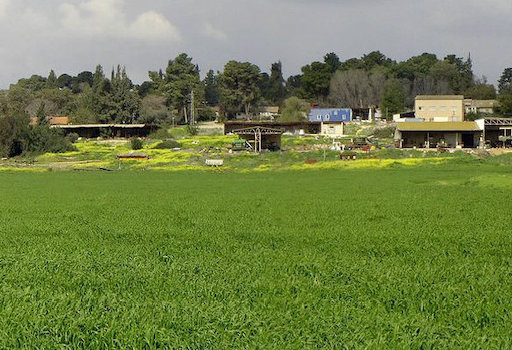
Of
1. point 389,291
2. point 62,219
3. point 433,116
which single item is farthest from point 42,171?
point 433,116

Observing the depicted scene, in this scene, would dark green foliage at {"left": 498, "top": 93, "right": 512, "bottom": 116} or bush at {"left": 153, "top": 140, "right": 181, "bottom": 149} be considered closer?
bush at {"left": 153, "top": 140, "right": 181, "bottom": 149}

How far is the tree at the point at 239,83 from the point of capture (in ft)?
362

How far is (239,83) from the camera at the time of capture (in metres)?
112

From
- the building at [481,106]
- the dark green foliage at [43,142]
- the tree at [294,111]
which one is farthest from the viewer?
the building at [481,106]

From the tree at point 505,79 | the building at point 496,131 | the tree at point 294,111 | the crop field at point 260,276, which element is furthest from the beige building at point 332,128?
the tree at point 505,79

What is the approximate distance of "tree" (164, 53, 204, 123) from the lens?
11088 cm

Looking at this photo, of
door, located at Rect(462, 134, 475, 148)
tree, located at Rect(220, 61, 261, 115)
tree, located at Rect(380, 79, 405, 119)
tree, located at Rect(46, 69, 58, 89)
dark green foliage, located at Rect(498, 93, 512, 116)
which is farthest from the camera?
tree, located at Rect(46, 69, 58, 89)

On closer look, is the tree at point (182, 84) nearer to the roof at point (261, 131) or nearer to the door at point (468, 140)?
the roof at point (261, 131)

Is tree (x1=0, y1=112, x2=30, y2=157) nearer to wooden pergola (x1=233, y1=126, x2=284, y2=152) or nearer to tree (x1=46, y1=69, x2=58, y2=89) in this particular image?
wooden pergola (x1=233, y1=126, x2=284, y2=152)

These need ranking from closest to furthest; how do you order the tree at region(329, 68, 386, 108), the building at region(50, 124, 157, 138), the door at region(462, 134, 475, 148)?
the door at region(462, 134, 475, 148), the building at region(50, 124, 157, 138), the tree at region(329, 68, 386, 108)

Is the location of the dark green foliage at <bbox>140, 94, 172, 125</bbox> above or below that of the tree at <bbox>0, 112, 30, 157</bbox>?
above

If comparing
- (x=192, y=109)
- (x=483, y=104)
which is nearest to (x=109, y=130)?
(x=192, y=109)

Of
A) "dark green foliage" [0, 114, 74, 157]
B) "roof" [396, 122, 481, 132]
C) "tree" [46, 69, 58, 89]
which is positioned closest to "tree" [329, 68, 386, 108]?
"roof" [396, 122, 481, 132]

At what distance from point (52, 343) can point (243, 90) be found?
353 ft
